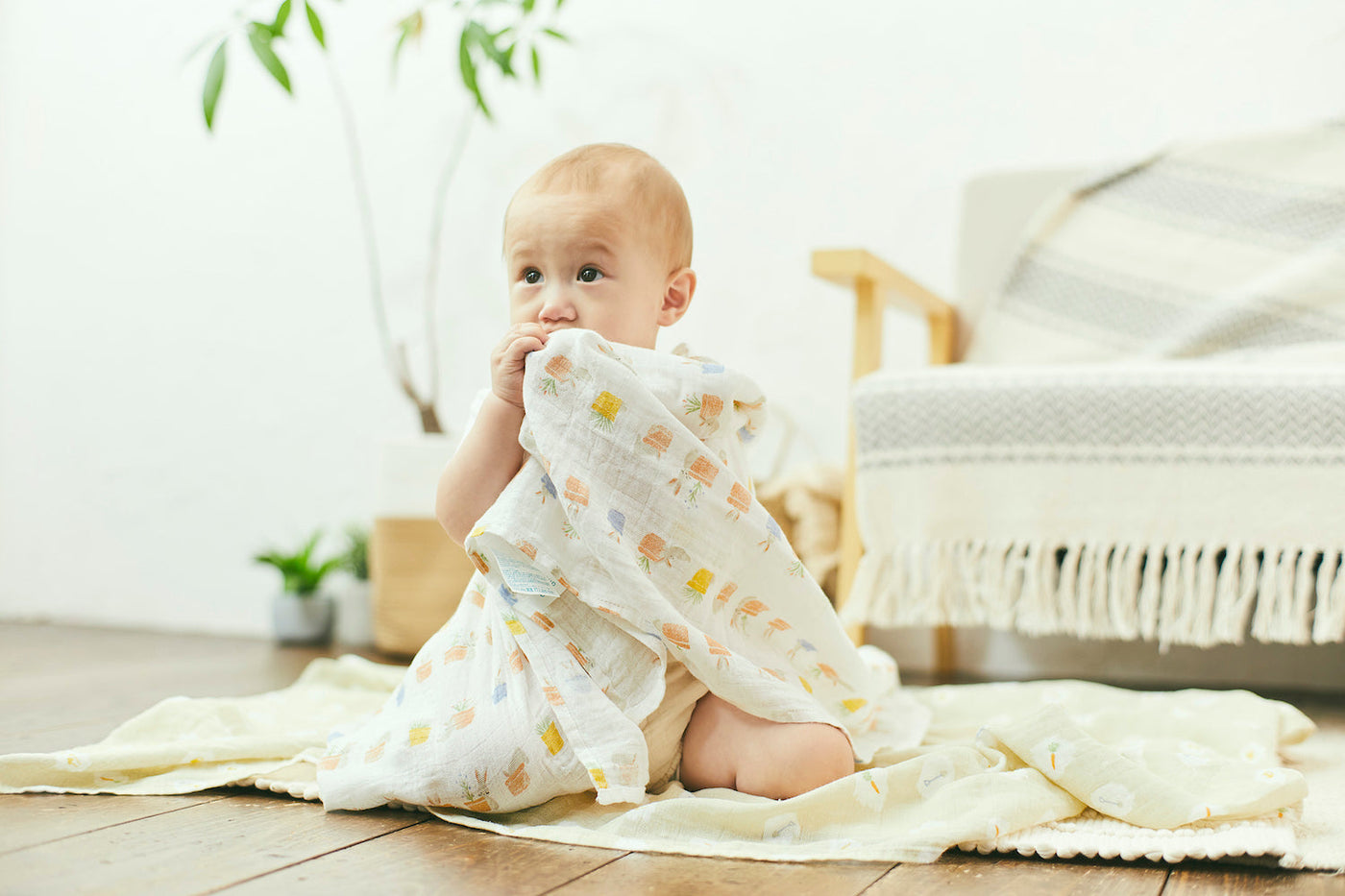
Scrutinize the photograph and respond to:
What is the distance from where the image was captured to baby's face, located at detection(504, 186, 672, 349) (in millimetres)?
759

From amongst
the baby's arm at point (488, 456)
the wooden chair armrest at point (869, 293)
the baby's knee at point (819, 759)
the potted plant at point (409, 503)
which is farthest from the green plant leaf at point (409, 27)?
the baby's knee at point (819, 759)

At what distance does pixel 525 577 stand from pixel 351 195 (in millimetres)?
1626

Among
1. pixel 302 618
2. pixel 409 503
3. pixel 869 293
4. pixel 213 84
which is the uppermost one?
pixel 213 84

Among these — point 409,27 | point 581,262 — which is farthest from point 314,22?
point 581,262

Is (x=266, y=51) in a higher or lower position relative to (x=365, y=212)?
higher

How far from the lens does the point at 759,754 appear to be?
0.72m

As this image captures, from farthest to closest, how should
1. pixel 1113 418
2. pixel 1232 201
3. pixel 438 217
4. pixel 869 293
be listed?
pixel 438 217, pixel 1232 201, pixel 869 293, pixel 1113 418

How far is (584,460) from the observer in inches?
28.0

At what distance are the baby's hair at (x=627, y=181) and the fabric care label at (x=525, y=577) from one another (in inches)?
9.5

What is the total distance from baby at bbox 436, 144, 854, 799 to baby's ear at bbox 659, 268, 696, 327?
1.1 inches

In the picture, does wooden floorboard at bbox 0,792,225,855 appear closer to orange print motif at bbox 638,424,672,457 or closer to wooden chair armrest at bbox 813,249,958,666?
orange print motif at bbox 638,424,672,457

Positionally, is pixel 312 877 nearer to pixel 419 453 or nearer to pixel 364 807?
pixel 364 807

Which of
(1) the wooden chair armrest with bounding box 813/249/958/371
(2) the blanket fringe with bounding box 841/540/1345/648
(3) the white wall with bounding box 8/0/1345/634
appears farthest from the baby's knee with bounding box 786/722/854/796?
(3) the white wall with bounding box 8/0/1345/634

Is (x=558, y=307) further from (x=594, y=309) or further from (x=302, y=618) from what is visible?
(x=302, y=618)
